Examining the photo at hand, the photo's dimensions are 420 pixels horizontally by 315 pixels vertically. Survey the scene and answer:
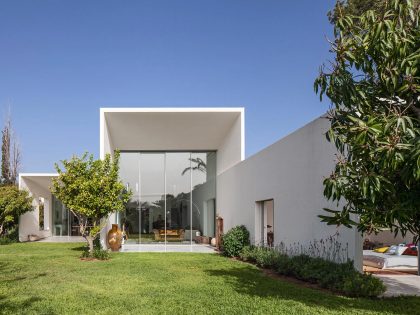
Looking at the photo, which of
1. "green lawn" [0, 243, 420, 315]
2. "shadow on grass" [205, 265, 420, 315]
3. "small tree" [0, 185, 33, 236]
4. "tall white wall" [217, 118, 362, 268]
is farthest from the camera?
"small tree" [0, 185, 33, 236]

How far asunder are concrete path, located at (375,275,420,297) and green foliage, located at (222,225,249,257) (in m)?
6.51

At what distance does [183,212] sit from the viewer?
25.2 metres

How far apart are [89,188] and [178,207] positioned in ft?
29.1

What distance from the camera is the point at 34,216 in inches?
1201

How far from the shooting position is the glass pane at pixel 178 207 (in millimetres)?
25141

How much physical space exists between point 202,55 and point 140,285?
11895 millimetres

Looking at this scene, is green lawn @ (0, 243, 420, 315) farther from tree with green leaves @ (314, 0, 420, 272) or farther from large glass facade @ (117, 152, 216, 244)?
large glass facade @ (117, 152, 216, 244)

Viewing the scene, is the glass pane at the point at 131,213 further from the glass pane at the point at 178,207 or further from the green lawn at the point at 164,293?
the green lawn at the point at 164,293

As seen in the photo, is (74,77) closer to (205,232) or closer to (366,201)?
(205,232)

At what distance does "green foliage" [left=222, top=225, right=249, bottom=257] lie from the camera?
17.2 meters

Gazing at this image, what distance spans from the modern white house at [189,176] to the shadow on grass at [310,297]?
261 cm

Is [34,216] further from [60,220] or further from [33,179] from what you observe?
[60,220]

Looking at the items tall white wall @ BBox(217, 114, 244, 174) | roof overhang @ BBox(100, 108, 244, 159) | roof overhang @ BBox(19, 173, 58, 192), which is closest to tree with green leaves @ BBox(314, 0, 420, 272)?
tall white wall @ BBox(217, 114, 244, 174)

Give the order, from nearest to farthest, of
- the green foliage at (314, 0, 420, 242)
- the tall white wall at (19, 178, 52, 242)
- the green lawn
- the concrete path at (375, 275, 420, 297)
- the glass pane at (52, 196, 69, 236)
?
the green foliage at (314, 0, 420, 242), the green lawn, the concrete path at (375, 275, 420, 297), the tall white wall at (19, 178, 52, 242), the glass pane at (52, 196, 69, 236)
